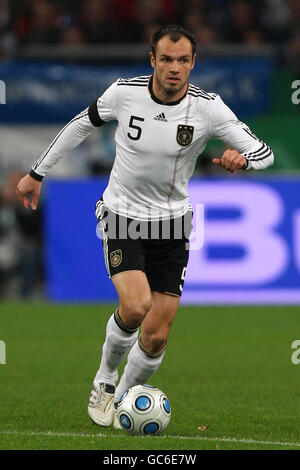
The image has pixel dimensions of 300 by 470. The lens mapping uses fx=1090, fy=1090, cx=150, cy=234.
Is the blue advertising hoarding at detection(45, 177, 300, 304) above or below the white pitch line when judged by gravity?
below

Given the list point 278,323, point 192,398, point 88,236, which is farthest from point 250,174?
point 192,398

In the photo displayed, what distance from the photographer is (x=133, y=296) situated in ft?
21.2

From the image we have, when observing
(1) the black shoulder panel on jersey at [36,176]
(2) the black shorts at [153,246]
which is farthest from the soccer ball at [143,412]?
(1) the black shoulder panel on jersey at [36,176]

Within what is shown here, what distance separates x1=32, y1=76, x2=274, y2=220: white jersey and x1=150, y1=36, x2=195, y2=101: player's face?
6.7 inches

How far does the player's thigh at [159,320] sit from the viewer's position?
6707 mm

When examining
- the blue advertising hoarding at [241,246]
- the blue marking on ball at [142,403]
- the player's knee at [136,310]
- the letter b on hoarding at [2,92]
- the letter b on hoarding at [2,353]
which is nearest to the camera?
the blue marking on ball at [142,403]

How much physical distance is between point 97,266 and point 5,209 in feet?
6.83

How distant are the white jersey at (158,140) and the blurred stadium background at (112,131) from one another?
313 inches

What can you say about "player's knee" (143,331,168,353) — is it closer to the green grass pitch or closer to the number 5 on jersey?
the green grass pitch

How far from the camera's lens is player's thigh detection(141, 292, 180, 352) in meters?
6.71

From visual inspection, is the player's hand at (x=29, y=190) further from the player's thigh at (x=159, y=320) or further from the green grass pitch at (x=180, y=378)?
the green grass pitch at (x=180, y=378)

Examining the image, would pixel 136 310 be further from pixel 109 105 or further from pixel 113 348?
pixel 109 105

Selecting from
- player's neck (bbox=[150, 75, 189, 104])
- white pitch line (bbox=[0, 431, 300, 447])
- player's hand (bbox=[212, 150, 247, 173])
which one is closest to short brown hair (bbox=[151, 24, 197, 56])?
player's neck (bbox=[150, 75, 189, 104])

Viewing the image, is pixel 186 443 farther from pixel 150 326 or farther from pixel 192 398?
pixel 192 398
